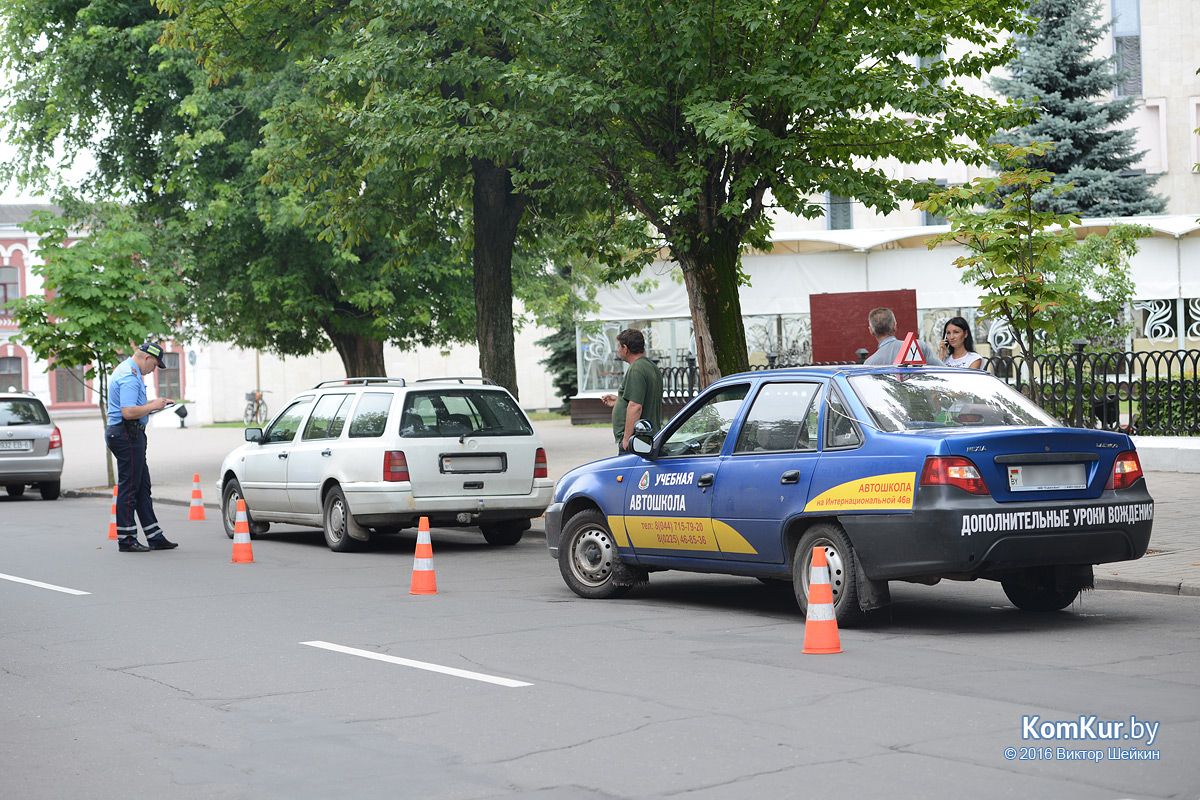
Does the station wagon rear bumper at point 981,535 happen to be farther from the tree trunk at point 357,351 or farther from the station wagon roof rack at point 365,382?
the tree trunk at point 357,351

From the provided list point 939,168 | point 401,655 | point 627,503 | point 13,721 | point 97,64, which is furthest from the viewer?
point 939,168

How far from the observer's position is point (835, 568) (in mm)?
8344

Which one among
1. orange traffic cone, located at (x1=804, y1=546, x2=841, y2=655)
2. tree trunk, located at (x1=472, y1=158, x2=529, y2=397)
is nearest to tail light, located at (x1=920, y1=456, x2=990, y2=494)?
orange traffic cone, located at (x1=804, y1=546, x2=841, y2=655)

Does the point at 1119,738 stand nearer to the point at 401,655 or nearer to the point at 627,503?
the point at 401,655

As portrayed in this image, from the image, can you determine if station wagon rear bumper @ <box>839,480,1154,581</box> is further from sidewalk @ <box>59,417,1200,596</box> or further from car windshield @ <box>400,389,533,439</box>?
car windshield @ <box>400,389,533,439</box>

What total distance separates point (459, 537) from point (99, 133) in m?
16.5

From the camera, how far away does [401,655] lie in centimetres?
781

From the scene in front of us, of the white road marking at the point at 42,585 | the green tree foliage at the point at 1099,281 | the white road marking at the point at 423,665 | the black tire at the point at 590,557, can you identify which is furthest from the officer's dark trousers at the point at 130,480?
the green tree foliage at the point at 1099,281

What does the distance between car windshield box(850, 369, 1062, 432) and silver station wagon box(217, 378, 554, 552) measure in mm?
5573

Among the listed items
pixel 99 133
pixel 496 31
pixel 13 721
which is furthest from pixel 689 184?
pixel 99 133

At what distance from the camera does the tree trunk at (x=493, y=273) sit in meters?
19.0

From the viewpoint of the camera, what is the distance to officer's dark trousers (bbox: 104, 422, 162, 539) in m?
13.8

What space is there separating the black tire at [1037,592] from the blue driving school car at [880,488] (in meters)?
0.01

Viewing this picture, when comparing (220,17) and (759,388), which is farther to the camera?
(220,17)
